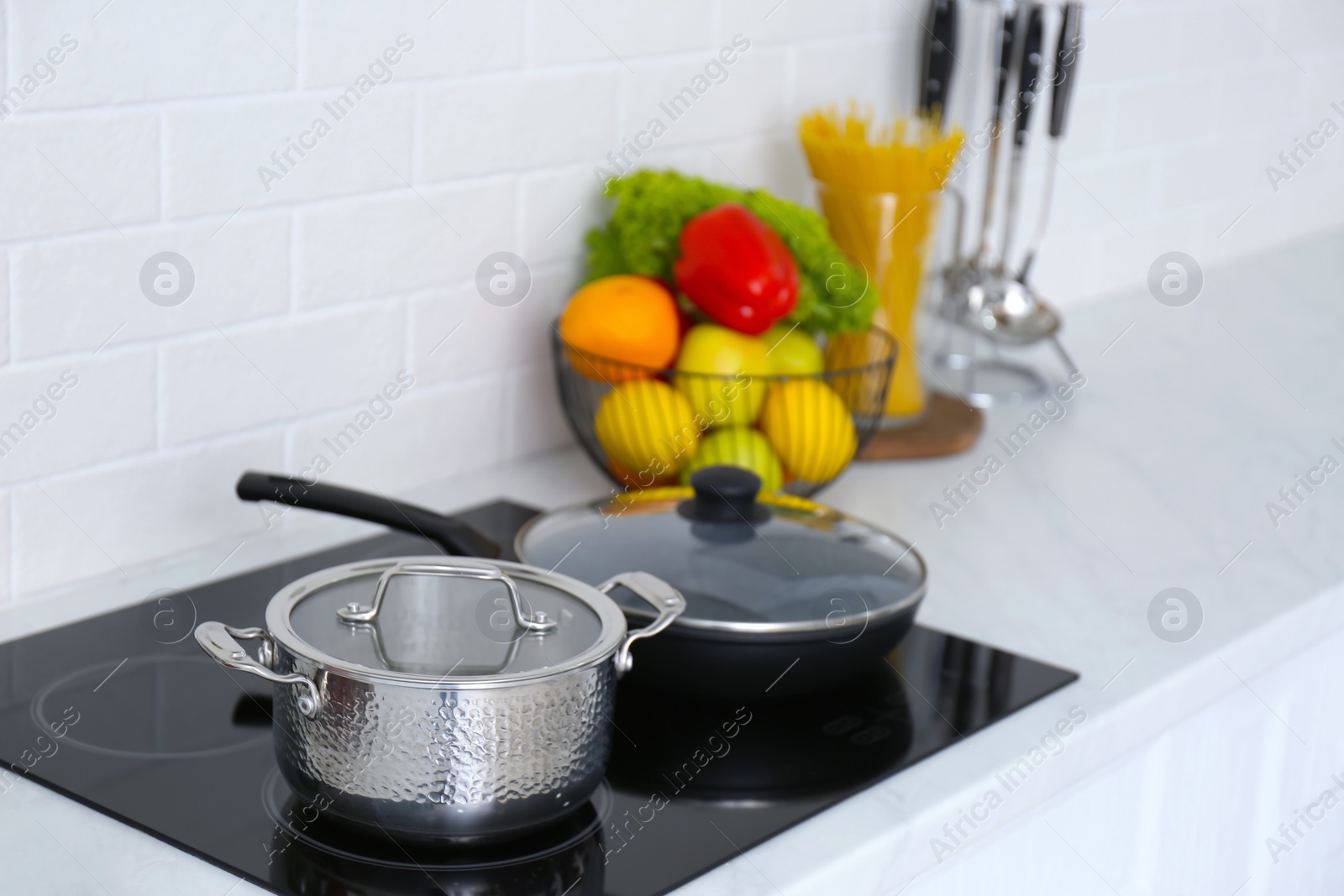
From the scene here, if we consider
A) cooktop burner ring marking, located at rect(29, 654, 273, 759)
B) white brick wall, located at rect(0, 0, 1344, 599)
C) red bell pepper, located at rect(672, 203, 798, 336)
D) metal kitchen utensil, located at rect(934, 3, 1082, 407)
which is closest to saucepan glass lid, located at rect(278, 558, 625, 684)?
cooktop burner ring marking, located at rect(29, 654, 273, 759)

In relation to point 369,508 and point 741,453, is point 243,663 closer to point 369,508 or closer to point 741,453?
point 369,508

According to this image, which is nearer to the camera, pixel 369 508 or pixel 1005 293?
pixel 369 508

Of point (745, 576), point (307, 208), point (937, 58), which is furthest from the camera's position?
point (937, 58)

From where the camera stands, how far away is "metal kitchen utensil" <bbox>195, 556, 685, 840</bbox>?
0.64 m

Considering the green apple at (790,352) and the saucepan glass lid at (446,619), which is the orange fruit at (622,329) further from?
the saucepan glass lid at (446,619)

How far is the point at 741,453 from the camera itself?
3.67 feet

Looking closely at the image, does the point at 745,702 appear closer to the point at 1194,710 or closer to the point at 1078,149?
the point at 1194,710

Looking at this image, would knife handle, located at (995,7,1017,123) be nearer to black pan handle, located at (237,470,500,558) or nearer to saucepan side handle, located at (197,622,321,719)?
black pan handle, located at (237,470,500,558)

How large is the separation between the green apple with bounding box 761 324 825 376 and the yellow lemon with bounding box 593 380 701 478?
0.09 m

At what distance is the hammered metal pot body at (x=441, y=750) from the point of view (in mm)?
632

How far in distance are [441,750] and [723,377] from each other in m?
0.52

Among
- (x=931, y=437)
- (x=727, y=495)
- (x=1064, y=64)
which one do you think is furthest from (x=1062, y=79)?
(x=727, y=495)

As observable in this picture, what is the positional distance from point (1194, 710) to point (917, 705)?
0.21m

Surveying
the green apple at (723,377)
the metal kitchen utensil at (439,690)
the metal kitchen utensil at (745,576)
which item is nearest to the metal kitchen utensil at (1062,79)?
the green apple at (723,377)
